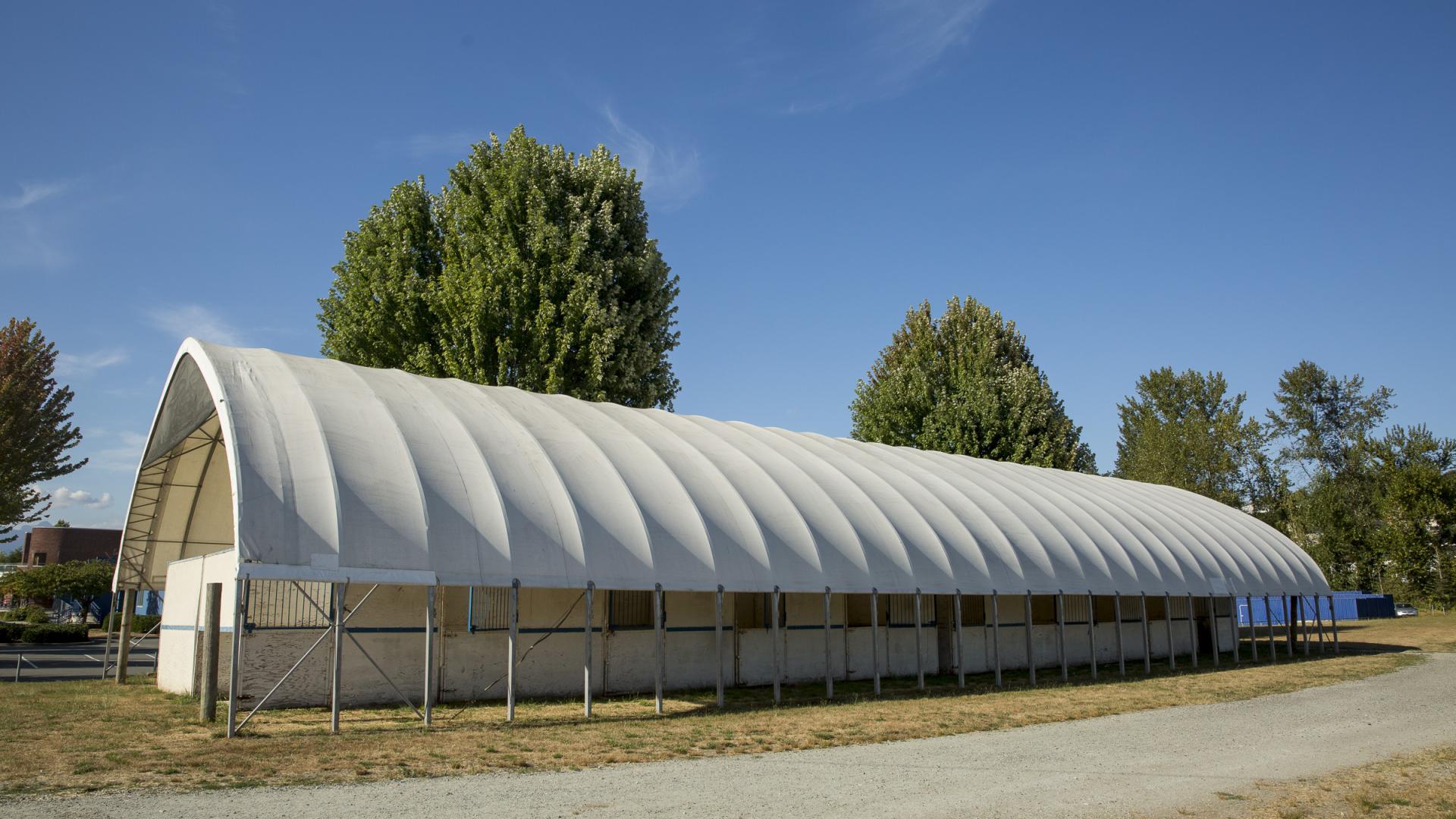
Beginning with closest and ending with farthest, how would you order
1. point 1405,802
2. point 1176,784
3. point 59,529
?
point 1405,802
point 1176,784
point 59,529

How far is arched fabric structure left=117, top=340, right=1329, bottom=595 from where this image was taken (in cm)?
1524

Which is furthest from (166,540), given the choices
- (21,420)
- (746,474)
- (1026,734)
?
(21,420)

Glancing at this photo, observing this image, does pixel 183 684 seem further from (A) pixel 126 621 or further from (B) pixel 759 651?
(B) pixel 759 651

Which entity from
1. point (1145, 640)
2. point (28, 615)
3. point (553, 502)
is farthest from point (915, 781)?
point (28, 615)

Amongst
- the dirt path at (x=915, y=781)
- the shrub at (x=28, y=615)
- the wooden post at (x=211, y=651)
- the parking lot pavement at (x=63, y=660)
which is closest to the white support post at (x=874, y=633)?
the dirt path at (x=915, y=781)

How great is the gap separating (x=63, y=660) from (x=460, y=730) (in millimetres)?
26168

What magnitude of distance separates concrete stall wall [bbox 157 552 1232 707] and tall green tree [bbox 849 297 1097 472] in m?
24.9

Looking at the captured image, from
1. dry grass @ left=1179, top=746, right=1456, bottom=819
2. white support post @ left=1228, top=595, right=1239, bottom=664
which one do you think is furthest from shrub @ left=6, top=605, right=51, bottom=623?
dry grass @ left=1179, top=746, right=1456, bottom=819

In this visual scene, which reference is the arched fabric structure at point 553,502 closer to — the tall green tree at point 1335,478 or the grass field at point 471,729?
the grass field at point 471,729

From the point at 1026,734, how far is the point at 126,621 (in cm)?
2037

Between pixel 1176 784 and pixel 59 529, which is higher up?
pixel 59 529

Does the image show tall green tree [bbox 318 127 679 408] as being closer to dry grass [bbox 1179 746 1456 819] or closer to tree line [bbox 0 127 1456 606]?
tree line [bbox 0 127 1456 606]

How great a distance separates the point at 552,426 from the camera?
67.5ft

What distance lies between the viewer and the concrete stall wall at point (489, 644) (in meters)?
17.6
